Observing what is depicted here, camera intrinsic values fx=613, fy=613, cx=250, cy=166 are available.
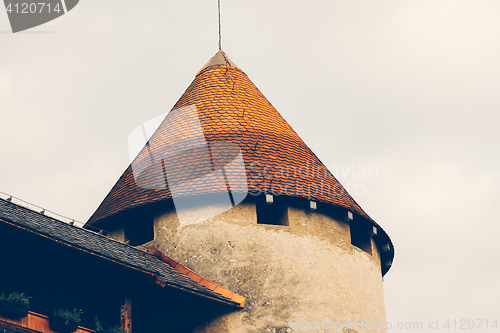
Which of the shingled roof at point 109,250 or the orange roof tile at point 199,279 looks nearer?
the shingled roof at point 109,250

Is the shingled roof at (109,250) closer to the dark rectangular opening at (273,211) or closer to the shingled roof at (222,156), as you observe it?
the shingled roof at (222,156)

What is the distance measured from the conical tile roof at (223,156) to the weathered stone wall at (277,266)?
1.68 feet

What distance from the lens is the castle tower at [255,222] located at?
36.8 ft

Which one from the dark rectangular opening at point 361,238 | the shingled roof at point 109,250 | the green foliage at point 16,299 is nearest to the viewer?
the green foliage at point 16,299

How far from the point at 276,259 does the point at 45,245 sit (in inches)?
181

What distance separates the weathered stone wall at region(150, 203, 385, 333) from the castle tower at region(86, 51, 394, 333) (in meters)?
0.02

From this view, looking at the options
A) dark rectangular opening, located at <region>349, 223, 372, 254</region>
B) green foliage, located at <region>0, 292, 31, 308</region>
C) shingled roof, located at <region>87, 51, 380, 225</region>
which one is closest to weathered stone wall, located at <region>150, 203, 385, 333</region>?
shingled roof, located at <region>87, 51, 380, 225</region>

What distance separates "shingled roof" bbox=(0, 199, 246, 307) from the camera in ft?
27.7

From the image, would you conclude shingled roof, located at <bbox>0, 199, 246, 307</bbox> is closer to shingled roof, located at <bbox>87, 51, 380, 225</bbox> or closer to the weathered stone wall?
the weathered stone wall

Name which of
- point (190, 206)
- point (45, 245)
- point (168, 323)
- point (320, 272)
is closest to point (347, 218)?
point (320, 272)

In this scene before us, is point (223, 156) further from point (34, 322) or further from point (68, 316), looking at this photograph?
point (34, 322)

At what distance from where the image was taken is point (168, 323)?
33.8ft

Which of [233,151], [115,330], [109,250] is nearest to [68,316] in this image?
[115,330]

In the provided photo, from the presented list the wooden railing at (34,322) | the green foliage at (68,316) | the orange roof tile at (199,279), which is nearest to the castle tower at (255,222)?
the orange roof tile at (199,279)
